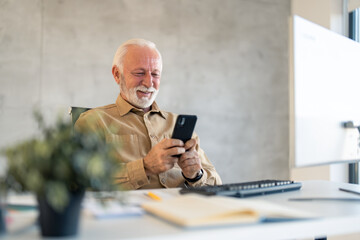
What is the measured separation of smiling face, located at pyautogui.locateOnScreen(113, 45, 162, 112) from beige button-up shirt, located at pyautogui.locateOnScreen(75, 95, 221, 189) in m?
0.05

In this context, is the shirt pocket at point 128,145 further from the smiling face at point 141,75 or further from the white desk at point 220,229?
the white desk at point 220,229

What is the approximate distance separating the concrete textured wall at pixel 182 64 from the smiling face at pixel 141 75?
82 centimetres

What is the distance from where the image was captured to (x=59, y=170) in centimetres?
59

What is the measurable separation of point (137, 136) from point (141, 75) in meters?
0.37

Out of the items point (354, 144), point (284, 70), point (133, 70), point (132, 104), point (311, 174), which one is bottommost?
point (311, 174)

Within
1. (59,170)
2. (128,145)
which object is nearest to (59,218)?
(59,170)

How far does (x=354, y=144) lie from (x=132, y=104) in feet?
3.78

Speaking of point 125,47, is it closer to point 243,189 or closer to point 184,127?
point 184,127

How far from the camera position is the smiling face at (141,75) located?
2.04m

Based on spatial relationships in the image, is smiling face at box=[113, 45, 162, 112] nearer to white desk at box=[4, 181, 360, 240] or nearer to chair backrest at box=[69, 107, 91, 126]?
chair backrest at box=[69, 107, 91, 126]

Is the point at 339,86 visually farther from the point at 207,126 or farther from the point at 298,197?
the point at 207,126

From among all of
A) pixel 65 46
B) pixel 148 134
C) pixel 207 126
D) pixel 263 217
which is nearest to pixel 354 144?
pixel 263 217

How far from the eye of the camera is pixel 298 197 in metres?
1.17

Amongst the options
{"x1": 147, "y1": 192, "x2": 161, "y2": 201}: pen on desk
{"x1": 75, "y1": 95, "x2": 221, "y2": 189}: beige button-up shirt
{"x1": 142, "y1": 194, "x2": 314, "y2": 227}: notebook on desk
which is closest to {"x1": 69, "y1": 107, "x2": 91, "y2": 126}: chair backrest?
{"x1": 75, "y1": 95, "x2": 221, "y2": 189}: beige button-up shirt
